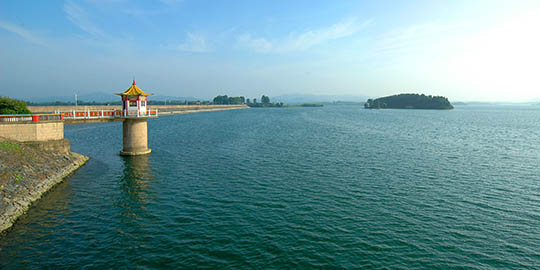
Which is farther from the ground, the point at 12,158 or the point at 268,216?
the point at 12,158

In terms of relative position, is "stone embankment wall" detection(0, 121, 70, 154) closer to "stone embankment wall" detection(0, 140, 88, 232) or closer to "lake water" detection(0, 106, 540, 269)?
"stone embankment wall" detection(0, 140, 88, 232)

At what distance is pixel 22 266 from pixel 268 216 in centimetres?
1286

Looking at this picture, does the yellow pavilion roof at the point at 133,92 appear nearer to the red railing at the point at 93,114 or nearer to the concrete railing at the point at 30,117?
the red railing at the point at 93,114

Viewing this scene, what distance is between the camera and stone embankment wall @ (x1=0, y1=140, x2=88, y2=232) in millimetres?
19328

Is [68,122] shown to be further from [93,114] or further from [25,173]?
[25,173]

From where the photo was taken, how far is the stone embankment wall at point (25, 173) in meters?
19.3

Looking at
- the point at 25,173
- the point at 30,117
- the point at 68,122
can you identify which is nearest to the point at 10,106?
the point at 30,117

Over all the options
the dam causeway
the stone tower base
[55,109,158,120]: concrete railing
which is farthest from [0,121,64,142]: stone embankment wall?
the stone tower base

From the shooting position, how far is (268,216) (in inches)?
788

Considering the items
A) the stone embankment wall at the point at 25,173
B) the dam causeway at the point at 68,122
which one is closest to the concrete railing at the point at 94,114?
the dam causeway at the point at 68,122

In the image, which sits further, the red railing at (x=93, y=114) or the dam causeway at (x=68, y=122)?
the red railing at (x=93, y=114)

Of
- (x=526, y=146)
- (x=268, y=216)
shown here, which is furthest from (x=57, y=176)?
(x=526, y=146)

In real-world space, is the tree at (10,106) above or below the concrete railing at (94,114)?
above

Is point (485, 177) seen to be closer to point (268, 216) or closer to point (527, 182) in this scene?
point (527, 182)
